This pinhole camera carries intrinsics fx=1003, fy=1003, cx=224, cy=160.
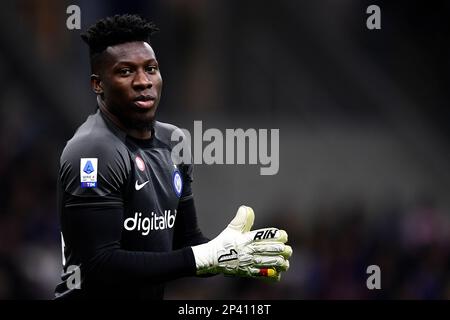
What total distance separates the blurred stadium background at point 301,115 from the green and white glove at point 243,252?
16.6 ft

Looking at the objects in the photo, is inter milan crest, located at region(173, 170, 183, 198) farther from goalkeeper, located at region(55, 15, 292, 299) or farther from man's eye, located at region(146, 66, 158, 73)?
man's eye, located at region(146, 66, 158, 73)

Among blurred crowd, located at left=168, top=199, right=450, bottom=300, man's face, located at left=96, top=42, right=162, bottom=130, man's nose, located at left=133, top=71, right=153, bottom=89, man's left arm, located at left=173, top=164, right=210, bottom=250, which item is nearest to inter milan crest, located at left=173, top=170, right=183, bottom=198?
man's left arm, located at left=173, top=164, right=210, bottom=250

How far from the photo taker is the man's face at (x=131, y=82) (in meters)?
5.07

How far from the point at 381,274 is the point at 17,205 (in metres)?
3.87

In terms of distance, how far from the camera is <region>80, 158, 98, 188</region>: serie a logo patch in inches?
192

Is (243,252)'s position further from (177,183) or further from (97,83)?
(97,83)

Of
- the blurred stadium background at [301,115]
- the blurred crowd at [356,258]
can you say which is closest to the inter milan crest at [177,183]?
the blurred crowd at [356,258]

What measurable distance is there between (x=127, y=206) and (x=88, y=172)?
30cm

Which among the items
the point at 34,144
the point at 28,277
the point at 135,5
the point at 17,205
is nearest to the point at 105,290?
the point at 28,277

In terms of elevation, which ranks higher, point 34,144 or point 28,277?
point 34,144

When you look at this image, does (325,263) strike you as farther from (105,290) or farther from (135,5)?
(105,290)

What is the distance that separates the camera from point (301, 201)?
38.2ft

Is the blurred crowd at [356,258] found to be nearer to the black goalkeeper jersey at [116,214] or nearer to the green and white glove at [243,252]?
the black goalkeeper jersey at [116,214]

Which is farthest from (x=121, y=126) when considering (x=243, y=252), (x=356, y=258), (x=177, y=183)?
(x=356, y=258)
